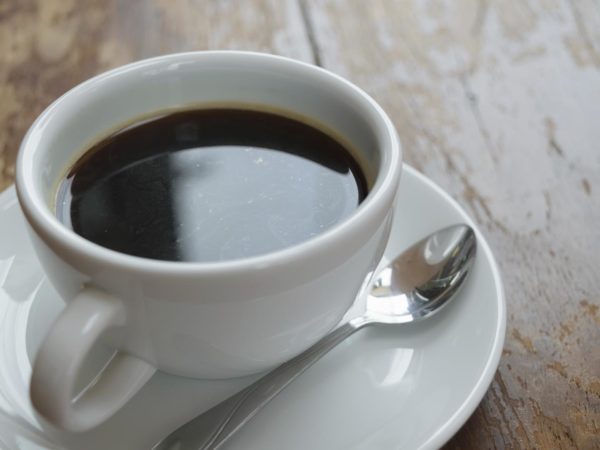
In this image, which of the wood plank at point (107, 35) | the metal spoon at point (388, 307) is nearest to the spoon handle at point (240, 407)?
the metal spoon at point (388, 307)

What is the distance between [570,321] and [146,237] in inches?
16.8

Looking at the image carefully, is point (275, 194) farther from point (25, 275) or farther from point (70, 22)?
point (70, 22)

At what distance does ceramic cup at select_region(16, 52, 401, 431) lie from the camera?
517 mm

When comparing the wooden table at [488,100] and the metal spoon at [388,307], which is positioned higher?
the metal spoon at [388,307]

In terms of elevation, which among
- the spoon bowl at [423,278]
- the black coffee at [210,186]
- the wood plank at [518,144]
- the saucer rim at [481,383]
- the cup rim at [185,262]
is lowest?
the wood plank at [518,144]

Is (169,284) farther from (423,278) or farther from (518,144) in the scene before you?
(518,144)

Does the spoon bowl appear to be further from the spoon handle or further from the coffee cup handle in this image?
the coffee cup handle

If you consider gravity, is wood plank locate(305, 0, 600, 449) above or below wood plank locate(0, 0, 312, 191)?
below

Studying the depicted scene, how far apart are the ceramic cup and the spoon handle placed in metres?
0.02

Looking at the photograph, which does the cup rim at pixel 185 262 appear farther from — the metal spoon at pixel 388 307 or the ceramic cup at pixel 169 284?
the metal spoon at pixel 388 307

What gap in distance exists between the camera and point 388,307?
2.34 feet

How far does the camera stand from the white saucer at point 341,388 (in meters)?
0.60

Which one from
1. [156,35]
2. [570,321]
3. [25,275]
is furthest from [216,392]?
[156,35]

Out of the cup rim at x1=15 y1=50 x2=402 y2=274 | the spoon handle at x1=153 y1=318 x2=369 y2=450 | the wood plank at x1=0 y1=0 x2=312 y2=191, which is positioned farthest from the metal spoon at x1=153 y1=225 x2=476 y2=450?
the wood plank at x1=0 y1=0 x2=312 y2=191
